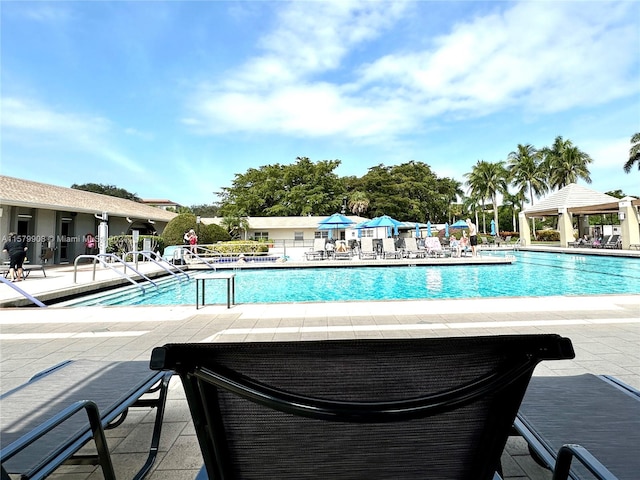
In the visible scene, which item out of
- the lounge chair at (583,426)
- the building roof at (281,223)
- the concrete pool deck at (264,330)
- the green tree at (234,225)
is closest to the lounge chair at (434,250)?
the concrete pool deck at (264,330)

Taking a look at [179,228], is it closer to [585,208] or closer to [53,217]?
[53,217]

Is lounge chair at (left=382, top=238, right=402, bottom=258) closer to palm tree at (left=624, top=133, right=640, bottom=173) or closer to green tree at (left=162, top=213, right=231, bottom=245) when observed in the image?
green tree at (left=162, top=213, right=231, bottom=245)

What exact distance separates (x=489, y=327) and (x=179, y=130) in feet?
95.9

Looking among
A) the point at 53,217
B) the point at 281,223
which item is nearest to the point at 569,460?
the point at 53,217

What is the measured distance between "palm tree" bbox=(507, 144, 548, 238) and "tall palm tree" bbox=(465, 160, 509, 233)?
0.95m

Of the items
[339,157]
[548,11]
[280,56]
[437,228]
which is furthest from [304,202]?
[548,11]

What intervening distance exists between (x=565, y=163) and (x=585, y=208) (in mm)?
18182

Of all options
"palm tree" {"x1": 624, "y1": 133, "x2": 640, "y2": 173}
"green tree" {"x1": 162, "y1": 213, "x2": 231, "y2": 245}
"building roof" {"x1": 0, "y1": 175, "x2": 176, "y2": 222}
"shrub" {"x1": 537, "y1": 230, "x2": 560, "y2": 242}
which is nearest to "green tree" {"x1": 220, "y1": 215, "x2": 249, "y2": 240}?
"green tree" {"x1": 162, "y1": 213, "x2": 231, "y2": 245}

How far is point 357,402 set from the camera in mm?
889

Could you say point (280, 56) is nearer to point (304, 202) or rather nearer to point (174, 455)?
point (174, 455)

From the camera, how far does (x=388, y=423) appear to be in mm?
916

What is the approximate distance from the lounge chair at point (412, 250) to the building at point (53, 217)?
14.2 meters

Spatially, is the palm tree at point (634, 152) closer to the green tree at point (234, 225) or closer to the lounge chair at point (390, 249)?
the lounge chair at point (390, 249)

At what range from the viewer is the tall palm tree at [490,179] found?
41.6 metres
